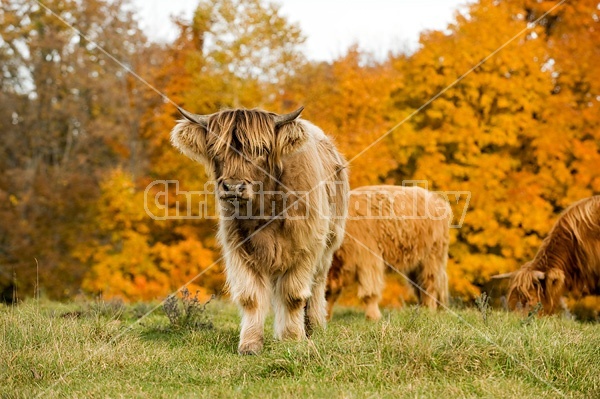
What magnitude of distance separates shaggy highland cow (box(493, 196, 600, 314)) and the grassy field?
349 centimetres

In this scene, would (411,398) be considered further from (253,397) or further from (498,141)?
(498,141)

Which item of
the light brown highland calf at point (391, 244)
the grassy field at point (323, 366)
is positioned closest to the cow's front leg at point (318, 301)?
the grassy field at point (323, 366)

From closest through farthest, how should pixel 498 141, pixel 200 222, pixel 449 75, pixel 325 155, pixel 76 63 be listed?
pixel 325 155, pixel 498 141, pixel 449 75, pixel 200 222, pixel 76 63

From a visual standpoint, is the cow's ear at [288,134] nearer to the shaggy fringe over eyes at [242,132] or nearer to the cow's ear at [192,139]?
the shaggy fringe over eyes at [242,132]

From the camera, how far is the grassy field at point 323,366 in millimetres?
3607

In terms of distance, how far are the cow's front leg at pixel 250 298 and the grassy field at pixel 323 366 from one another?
0.29 meters

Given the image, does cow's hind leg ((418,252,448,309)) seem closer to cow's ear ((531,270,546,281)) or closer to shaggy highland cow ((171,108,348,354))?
cow's ear ((531,270,546,281))

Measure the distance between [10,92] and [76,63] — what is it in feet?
Result: 6.64

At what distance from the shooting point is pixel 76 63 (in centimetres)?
1833

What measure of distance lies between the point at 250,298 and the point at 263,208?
0.76m

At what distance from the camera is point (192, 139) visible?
529 centimetres

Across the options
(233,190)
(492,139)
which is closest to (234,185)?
(233,190)

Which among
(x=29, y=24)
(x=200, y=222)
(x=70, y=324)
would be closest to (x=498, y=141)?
(x=200, y=222)

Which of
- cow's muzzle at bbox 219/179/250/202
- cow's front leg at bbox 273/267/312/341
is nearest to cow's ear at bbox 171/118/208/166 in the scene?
cow's muzzle at bbox 219/179/250/202
